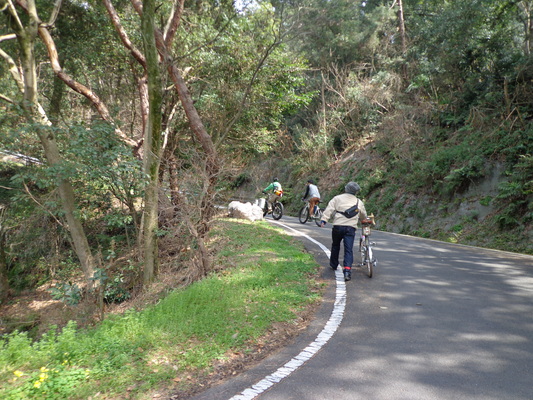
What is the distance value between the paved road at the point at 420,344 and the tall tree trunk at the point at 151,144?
466 cm

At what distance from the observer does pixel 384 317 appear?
5477mm

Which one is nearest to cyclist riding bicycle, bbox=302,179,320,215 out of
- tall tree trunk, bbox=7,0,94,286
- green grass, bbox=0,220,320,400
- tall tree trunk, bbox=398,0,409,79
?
green grass, bbox=0,220,320,400

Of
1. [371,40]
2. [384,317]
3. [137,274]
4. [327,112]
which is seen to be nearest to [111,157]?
[137,274]

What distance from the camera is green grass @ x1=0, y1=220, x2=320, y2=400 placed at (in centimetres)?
373

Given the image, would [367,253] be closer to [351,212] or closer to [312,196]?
[351,212]

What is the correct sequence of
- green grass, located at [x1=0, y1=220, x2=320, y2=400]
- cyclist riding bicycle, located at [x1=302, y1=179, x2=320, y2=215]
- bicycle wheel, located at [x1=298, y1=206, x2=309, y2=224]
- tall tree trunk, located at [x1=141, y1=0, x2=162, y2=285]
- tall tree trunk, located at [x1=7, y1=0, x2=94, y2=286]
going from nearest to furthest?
1. green grass, located at [x1=0, y1=220, x2=320, y2=400]
2. tall tree trunk, located at [x1=141, y1=0, x2=162, y2=285]
3. tall tree trunk, located at [x1=7, y1=0, x2=94, y2=286]
4. cyclist riding bicycle, located at [x1=302, y1=179, x2=320, y2=215]
5. bicycle wheel, located at [x1=298, y1=206, x2=309, y2=224]

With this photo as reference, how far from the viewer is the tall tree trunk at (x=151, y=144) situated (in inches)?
351

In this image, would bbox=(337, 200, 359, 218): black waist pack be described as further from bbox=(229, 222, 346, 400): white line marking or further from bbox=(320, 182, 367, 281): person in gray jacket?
bbox=(229, 222, 346, 400): white line marking

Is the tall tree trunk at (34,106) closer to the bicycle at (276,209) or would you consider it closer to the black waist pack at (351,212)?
the black waist pack at (351,212)

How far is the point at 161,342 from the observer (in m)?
4.69

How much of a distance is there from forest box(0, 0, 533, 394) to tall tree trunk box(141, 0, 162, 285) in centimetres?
4

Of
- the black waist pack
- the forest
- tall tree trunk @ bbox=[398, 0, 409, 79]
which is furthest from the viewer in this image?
tall tree trunk @ bbox=[398, 0, 409, 79]

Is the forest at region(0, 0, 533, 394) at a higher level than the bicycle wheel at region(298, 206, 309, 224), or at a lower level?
higher

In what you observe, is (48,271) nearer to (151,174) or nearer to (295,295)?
(151,174)
